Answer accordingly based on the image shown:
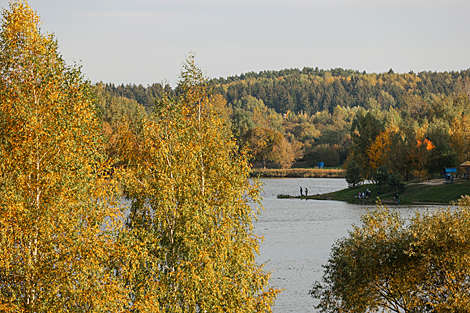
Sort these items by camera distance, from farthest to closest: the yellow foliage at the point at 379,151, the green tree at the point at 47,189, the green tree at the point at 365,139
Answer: the green tree at the point at 365,139 < the yellow foliage at the point at 379,151 < the green tree at the point at 47,189

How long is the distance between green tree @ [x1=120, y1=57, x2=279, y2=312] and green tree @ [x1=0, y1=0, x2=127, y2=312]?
5.21ft

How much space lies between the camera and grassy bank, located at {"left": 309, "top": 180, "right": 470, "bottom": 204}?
7886 centimetres

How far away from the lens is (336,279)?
27500mm

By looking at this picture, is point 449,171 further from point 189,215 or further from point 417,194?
point 189,215

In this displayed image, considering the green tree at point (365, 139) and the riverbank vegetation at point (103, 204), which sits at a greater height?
the green tree at point (365, 139)

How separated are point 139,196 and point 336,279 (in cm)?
1148

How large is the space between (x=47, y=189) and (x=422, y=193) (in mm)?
74797

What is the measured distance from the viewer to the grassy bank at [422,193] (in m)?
78.9

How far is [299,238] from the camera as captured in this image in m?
61.4

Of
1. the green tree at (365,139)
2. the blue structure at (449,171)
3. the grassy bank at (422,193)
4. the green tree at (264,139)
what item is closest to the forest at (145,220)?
the grassy bank at (422,193)

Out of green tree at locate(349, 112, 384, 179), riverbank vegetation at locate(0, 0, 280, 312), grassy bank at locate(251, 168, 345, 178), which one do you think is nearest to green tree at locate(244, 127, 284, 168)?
grassy bank at locate(251, 168, 345, 178)

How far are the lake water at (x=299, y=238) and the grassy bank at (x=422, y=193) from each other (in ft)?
14.1

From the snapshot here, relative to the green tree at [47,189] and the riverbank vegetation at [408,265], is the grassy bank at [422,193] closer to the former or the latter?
the riverbank vegetation at [408,265]

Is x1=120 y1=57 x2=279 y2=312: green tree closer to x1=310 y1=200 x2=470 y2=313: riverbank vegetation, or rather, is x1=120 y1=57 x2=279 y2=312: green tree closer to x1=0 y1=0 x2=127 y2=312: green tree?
x1=0 y1=0 x2=127 y2=312: green tree
